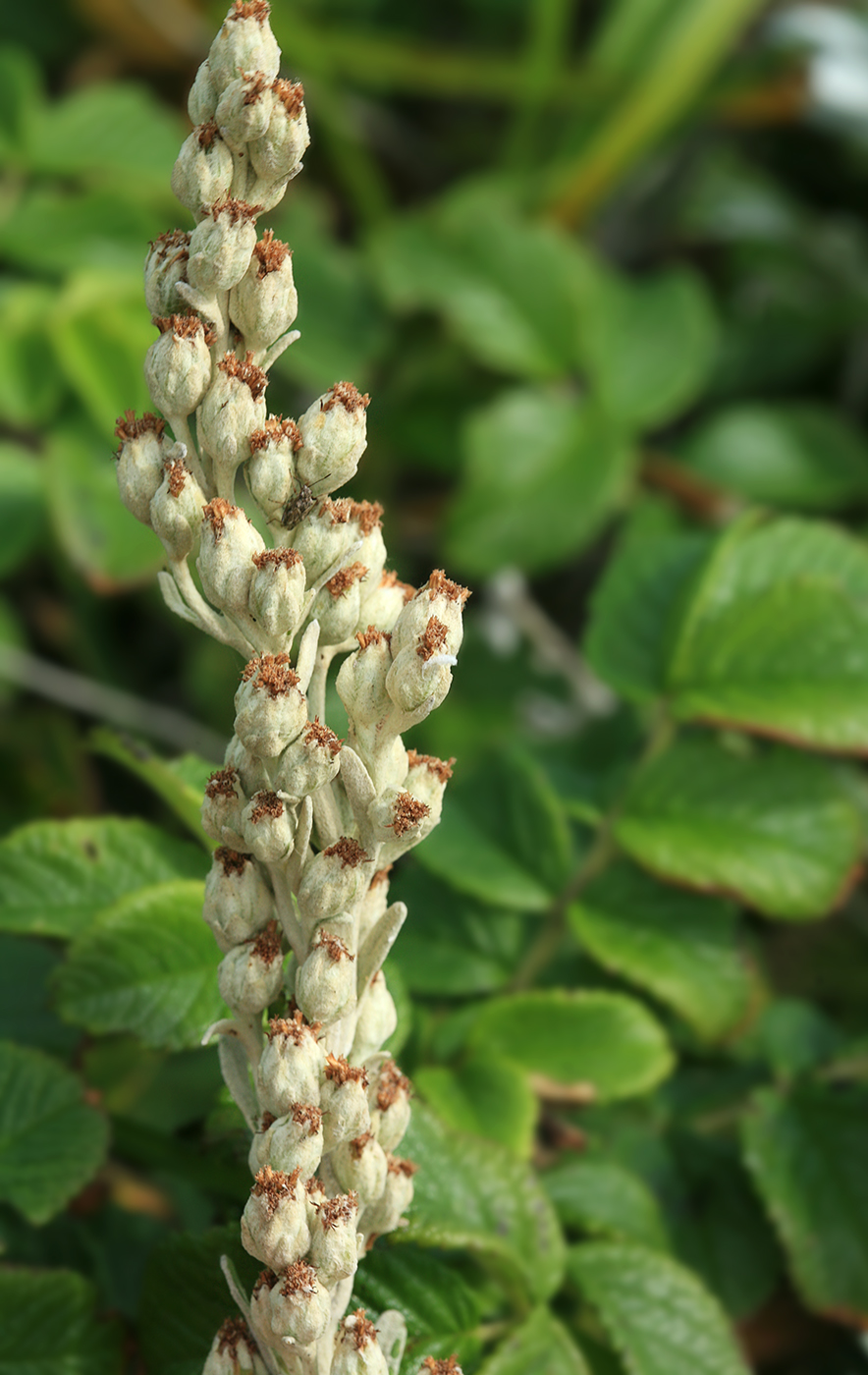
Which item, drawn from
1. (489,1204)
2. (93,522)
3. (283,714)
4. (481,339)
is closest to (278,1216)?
(283,714)

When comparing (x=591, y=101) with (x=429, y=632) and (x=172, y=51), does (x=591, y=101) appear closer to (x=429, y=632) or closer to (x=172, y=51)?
(x=172, y=51)

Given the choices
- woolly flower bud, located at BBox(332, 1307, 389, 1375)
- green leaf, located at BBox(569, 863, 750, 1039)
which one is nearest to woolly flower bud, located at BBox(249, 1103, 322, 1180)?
woolly flower bud, located at BBox(332, 1307, 389, 1375)

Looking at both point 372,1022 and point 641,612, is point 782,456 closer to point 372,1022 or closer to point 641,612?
point 641,612

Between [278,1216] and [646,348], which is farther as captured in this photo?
[646,348]

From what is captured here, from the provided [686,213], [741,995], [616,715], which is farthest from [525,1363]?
[686,213]

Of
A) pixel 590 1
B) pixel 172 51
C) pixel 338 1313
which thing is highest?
pixel 590 1

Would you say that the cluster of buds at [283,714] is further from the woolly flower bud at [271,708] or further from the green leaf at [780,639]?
the green leaf at [780,639]

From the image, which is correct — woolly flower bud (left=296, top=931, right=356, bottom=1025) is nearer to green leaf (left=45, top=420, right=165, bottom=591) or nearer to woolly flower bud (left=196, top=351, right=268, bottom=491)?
woolly flower bud (left=196, top=351, right=268, bottom=491)
